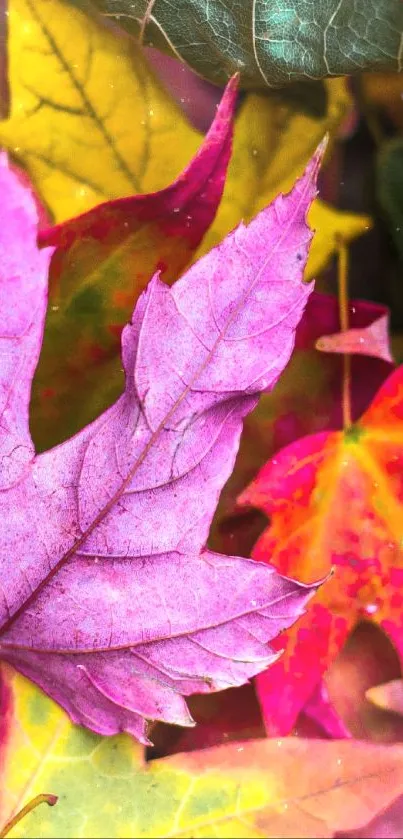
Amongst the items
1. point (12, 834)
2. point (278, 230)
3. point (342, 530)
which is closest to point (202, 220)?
point (278, 230)

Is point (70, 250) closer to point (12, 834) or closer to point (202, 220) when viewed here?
point (202, 220)

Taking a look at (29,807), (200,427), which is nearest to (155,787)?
(29,807)

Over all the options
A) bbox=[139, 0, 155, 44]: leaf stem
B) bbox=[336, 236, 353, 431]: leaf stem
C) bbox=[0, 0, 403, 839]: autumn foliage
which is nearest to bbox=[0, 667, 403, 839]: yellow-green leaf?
bbox=[0, 0, 403, 839]: autumn foliage

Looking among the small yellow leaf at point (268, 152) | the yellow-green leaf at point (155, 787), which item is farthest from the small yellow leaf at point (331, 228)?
the yellow-green leaf at point (155, 787)

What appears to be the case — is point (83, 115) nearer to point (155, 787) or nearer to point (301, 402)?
point (301, 402)

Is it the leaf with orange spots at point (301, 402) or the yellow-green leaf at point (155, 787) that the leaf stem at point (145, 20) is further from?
the yellow-green leaf at point (155, 787)
